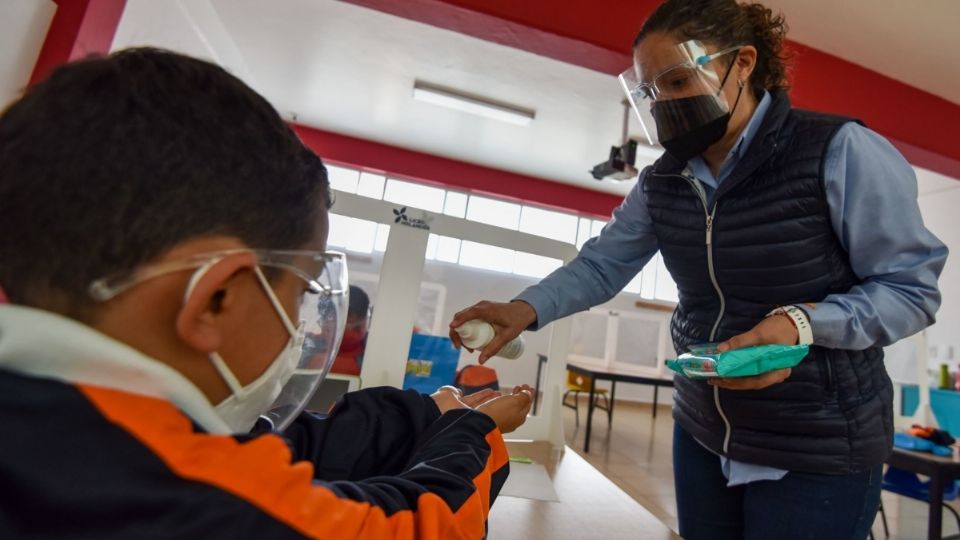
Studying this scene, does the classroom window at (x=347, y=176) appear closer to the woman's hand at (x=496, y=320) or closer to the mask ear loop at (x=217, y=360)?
the woman's hand at (x=496, y=320)

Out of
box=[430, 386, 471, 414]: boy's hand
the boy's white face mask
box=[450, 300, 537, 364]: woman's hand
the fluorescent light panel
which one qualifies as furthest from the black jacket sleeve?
the fluorescent light panel

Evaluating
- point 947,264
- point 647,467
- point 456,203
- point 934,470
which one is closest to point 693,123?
point 934,470

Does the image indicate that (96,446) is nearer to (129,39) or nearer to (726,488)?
(726,488)

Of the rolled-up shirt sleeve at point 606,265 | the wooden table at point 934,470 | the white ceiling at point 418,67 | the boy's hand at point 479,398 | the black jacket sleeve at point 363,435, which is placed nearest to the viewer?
the black jacket sleeve at point 363,435

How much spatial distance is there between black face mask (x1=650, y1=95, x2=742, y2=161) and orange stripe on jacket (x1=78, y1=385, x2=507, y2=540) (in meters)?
0.79

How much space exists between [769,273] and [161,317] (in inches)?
32.6

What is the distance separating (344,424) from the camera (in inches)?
23.4

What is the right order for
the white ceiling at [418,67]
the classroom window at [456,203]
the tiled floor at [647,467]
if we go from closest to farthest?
1. the white ceiling at [418,67]
2. the tiled floor at [647,467]
3. the classroom window at [456,203]

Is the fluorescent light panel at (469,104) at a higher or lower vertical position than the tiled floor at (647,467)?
higher

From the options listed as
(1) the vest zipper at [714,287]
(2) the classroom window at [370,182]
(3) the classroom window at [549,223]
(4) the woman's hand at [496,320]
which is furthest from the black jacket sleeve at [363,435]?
(3) the classroom window at [549,223]

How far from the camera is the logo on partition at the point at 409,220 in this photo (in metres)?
1.20

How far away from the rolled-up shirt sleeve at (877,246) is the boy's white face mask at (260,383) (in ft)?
2.26

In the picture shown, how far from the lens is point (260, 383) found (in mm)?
435

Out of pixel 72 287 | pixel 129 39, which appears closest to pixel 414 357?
pixel 72 287
